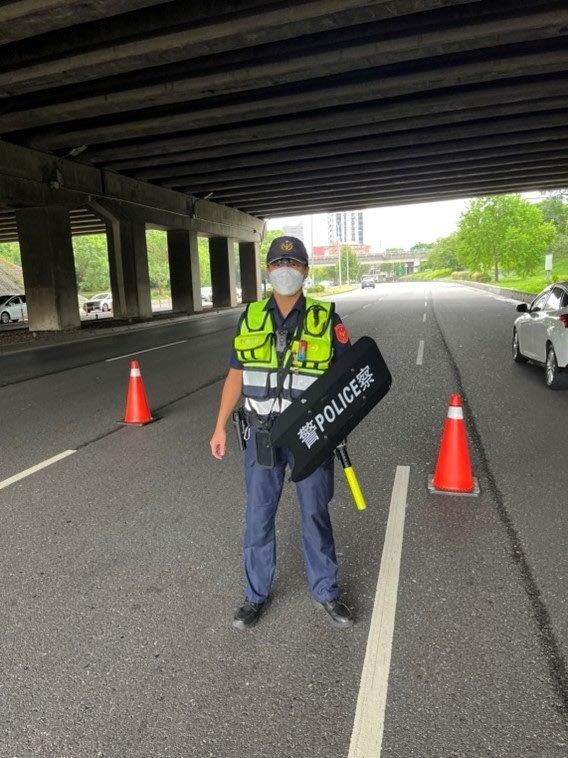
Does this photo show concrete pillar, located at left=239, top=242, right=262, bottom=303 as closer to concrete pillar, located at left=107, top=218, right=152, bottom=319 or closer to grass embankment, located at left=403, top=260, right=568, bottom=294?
concrete pillar, located at left=107, top=218, right=152, bottom=319

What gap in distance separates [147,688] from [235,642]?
0.49 meters

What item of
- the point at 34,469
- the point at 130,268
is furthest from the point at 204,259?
the point at 34,469

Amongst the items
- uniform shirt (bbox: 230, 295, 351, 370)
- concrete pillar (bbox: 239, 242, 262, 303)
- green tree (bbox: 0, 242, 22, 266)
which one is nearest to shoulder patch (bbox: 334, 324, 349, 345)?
uniform shirt (bbox: 230, 295, 351, 370)

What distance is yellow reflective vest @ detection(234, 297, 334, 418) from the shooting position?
290 cm

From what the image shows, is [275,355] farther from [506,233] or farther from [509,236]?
[506,233]

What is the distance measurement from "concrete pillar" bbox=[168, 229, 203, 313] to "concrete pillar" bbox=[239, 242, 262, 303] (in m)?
8.17

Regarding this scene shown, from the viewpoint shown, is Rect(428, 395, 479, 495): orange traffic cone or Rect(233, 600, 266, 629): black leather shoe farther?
Rect(428, 395, 479, 495): orange traffic cone

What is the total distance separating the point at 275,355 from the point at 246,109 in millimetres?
15718

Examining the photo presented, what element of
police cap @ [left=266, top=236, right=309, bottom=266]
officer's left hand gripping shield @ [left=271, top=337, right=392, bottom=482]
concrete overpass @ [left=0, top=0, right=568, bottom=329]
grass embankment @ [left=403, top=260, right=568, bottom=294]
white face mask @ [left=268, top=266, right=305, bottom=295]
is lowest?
grass embankment @ [left=403, top=260, right=568, bottom=294]

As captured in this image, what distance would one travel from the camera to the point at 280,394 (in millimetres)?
2936

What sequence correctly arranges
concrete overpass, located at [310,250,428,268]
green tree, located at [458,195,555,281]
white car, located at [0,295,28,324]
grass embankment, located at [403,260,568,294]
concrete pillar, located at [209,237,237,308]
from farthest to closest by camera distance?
concrete overpass, located at [310,250,428,268] < green tree, located at [458,195,555,281] < grass embankment, located at [403,260,568,294] < concrete pillar, located at [209,237,237,308] < white car, located at [0,295,28,324]

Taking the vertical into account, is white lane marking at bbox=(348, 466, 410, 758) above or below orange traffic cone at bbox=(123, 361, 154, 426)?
below

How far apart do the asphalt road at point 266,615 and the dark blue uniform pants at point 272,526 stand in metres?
0.19

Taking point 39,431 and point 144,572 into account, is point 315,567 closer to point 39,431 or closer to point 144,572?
point 144,572
